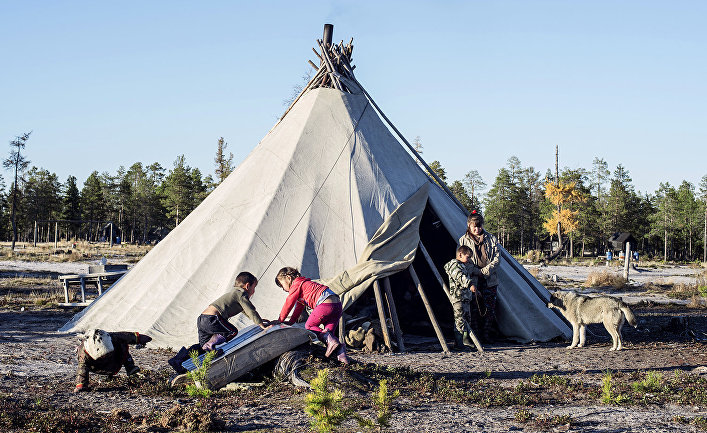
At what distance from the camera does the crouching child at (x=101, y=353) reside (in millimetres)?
A: 6586

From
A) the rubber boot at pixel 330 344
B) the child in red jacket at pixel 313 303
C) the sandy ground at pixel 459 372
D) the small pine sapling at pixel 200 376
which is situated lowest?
the sandy ground at pixel 459 372

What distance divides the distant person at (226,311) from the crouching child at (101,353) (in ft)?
2.07

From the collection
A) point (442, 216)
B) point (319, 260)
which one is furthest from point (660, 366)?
point (319, 260)

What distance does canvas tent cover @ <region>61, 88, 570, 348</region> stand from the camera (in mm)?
9719

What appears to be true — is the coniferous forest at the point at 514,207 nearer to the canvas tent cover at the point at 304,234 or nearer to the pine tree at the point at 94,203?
the pine tree at the point at 94,203

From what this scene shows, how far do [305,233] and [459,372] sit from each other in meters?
3.54

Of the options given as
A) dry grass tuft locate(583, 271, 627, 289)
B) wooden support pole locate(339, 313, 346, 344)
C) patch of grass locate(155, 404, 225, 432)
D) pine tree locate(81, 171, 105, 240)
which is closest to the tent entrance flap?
wooden support pole locate(339, 313, 346, 344)

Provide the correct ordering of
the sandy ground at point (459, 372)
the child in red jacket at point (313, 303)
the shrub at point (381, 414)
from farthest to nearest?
the child in red jacket at point (313, 303)
the sandy ground at point (459, 372)
the shrub at point (381, 414)

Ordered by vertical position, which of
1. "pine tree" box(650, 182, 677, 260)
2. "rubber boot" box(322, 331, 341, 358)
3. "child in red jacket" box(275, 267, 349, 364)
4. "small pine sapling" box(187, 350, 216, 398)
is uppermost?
"pine tree" box(650, 182, 677, 260)

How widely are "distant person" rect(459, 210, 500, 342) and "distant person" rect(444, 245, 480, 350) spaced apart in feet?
0.94

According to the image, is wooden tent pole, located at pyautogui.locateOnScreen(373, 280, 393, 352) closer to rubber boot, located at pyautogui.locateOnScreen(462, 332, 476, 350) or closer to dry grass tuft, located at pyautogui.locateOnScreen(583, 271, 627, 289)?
rubber boot, located at pyautogui.locateOnScreen(462, 332, 476, 350)

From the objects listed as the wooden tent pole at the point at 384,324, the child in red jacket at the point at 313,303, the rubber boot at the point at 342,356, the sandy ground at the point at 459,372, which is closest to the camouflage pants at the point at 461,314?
the sandy ground at the point at 459,372

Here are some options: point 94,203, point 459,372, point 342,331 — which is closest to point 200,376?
point 459,372

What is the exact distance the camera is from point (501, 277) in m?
10.5
